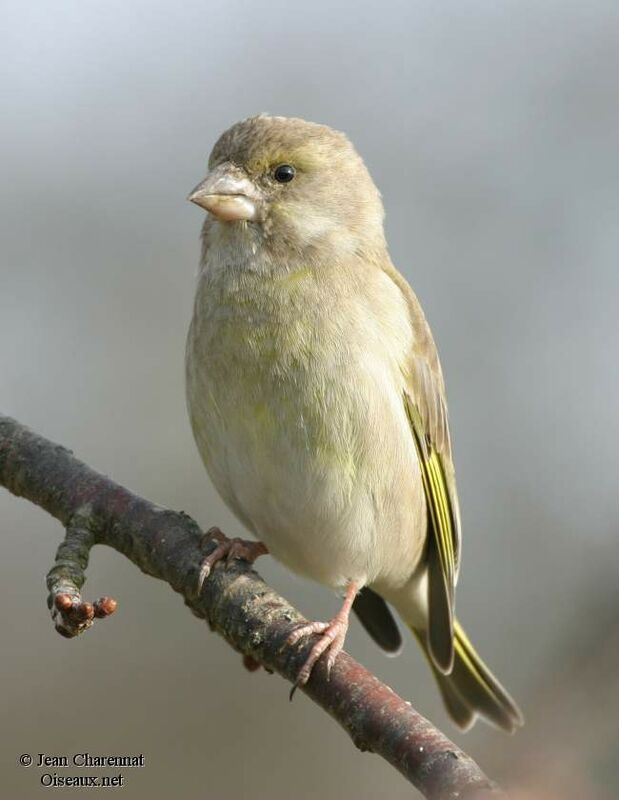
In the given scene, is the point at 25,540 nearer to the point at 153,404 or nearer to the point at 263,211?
the point at 153,404

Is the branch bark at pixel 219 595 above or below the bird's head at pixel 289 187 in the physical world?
below

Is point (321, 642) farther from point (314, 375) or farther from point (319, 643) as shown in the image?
point (314, 375)

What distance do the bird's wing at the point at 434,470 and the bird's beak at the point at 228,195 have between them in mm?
627

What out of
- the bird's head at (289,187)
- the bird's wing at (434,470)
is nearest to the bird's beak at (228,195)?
the bird's head at (289,187)

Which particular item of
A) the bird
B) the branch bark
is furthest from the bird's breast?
the branch bark

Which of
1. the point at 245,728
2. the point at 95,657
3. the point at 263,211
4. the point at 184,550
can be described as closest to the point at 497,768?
the point at 184,550

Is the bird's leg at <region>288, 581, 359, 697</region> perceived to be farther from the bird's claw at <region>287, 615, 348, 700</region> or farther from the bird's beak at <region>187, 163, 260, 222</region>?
the bird's beak at <region>187, 163, 260, 222</region>

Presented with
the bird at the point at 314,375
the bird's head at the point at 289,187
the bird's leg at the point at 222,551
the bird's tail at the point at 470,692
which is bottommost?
the bird's leg at the point at 222,551

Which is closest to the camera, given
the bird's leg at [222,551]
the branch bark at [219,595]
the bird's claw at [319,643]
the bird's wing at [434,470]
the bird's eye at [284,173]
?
the branch bark at [219,595]

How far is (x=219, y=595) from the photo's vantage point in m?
3.35

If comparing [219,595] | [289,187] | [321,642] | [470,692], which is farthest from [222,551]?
[470,692]

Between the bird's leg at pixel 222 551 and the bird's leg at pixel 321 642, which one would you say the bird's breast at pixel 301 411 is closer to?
the bird's leg at pixel 222 551

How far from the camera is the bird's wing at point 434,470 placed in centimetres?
425

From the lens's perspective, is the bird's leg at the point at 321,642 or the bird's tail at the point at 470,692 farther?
the bird's tail at the point at 470,692
